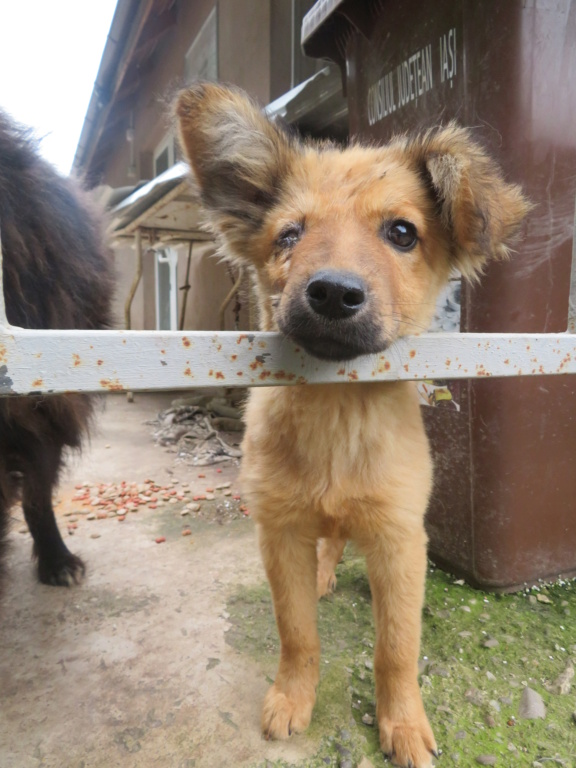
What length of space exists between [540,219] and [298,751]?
6.85 ft

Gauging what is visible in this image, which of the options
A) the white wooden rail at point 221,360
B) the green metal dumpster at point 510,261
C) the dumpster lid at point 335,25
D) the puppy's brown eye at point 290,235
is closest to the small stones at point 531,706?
the green metal dumpster at point 510,261

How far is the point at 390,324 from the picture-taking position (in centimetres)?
128

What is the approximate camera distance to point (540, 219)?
215 centimetres

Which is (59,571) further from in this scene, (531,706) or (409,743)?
(531,706)

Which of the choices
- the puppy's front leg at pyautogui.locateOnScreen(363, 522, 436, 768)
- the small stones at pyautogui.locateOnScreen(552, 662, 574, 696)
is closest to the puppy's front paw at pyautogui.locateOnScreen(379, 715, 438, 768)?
the puppy's front leg at pyautogui.locateOnScreen(363, 522, 436, 768)

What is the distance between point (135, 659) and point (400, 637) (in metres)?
1.05

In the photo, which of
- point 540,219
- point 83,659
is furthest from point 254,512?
point 540,219

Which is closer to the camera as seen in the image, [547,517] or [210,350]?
[210,350]

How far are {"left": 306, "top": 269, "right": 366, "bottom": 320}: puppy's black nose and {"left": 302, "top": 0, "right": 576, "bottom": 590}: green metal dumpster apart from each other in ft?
2.88

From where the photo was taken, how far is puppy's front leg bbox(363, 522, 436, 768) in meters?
1.57

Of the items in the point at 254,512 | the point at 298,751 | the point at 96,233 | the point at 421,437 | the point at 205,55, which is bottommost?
the point at 298,751

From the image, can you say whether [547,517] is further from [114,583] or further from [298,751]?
[114,583]

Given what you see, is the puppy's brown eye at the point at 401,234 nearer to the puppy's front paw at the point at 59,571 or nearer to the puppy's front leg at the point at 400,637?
the puppy's front leg at the point at 400,637

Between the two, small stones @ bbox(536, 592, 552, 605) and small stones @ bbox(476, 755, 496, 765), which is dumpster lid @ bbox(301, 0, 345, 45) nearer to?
small stones @ bbox(536, 592, 552, 605)
